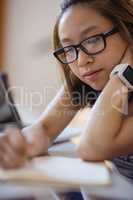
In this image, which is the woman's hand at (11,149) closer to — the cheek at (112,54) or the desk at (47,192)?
the desk at (47,192)

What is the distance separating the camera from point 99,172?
625mm

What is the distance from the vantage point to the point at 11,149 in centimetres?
67

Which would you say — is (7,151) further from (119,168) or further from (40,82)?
(40,82)

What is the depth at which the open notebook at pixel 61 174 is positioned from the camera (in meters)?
0.57

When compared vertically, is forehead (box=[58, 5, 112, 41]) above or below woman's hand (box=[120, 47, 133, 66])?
above

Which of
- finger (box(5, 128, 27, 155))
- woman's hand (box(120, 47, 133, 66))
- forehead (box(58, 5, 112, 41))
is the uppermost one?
forehead (box(58, 5, 112, 41))

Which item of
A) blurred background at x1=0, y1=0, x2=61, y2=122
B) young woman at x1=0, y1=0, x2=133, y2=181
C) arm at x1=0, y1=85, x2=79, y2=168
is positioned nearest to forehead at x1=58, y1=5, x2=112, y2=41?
young woman at x1=0, y1=0, x2=133, y2=181

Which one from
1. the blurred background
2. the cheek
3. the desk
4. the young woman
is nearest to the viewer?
the desk

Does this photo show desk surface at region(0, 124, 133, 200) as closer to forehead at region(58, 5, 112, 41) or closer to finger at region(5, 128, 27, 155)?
finger at region(5, 128, 27, 155)

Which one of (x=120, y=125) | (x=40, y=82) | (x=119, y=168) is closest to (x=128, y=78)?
(x=120, y=125)

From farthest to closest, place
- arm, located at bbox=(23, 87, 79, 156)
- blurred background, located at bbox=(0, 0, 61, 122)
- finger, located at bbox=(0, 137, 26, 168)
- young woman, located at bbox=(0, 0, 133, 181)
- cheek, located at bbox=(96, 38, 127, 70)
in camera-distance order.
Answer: blurred background, located at bbox=(0, 0, 61, 122), arm, located at bbox=(23, 87, 79, 156), cheek, located at bbox=(96, 38, 127, 70), young woman, located at bbox=(0, 0, 133, 181), finger, located at bbox=(0, 137, 26, 168)

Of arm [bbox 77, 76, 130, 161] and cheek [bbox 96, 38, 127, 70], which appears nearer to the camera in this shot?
arm [bbox 77, 76, 130, 161]

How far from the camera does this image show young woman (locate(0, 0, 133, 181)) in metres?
0.76

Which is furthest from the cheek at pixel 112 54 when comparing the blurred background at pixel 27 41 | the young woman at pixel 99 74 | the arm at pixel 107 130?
the blurred background at pixel 27 41
